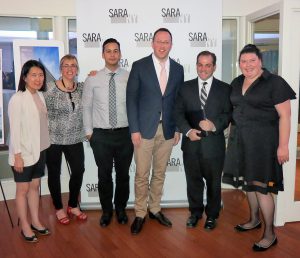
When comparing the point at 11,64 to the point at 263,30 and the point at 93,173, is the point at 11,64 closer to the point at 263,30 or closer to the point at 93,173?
the point at 93,173

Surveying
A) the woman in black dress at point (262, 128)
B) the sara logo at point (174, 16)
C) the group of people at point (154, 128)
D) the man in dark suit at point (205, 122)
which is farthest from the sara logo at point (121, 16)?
the woman in black dress at point (262, 128)

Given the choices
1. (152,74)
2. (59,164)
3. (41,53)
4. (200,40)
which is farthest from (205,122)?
(41,53)

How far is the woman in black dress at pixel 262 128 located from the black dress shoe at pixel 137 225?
959 millimetres

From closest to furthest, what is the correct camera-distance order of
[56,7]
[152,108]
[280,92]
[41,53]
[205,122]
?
[280,92]
[205,122]
[152,108]
[41,53]
[56,7]

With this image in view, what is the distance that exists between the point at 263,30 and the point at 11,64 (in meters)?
2.90

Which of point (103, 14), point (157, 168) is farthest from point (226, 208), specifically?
point (103, 14)

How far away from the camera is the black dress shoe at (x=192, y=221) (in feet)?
10.3

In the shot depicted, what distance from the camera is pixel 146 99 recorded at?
116 inches

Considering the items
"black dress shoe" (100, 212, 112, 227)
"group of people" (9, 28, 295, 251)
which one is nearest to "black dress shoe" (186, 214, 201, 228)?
"group of people" (9, 28, 295, 251)

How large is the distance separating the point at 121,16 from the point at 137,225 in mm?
1976

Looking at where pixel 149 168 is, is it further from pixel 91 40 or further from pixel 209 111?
pixel 91 40

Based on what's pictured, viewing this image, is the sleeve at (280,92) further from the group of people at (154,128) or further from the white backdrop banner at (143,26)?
the white backdrop banner at (143,26)

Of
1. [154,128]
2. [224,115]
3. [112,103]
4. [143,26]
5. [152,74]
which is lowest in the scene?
[154,128]

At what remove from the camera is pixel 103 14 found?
342cm
